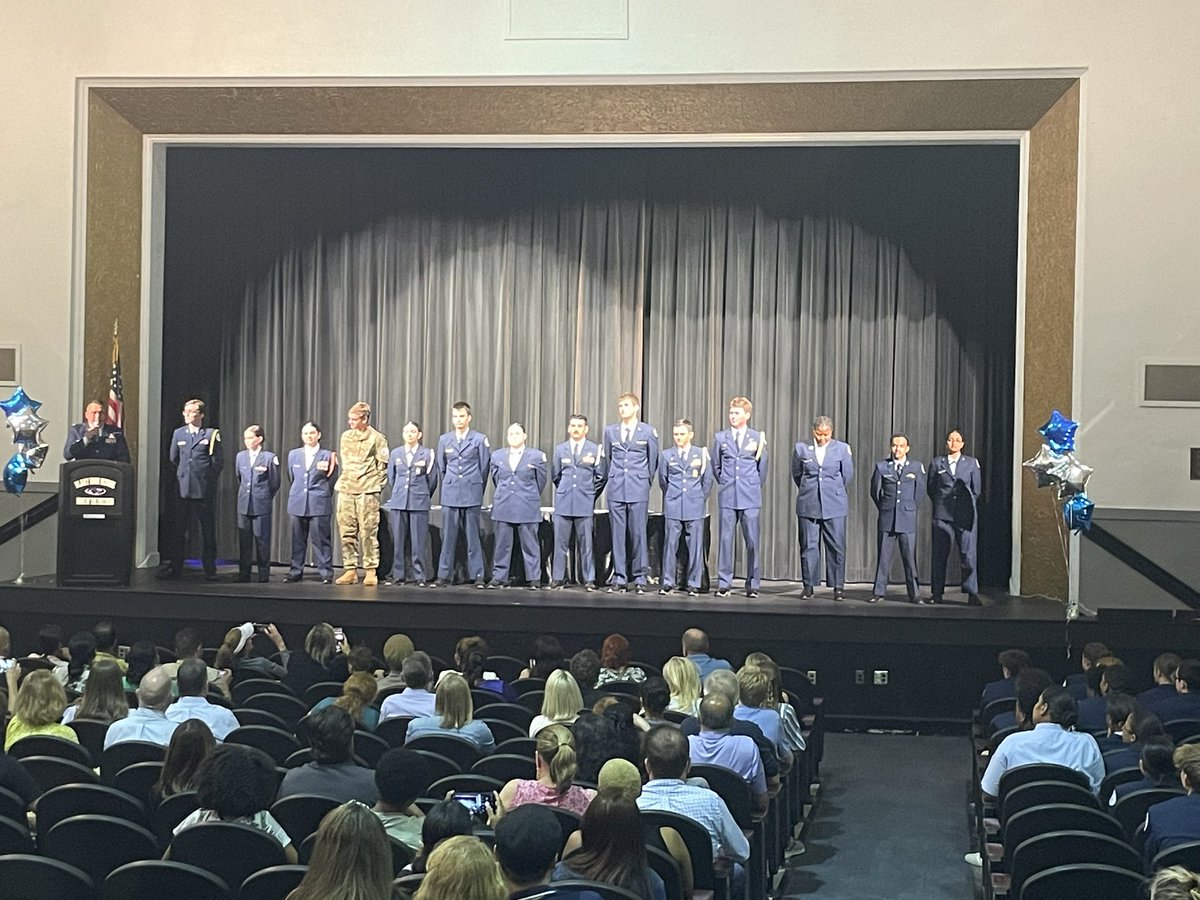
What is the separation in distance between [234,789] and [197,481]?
339 inches

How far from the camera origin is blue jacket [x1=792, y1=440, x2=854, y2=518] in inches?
480

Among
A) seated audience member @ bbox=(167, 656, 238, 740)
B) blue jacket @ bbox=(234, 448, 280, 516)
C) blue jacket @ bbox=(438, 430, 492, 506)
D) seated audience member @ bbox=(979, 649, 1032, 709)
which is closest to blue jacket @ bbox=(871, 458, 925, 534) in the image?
blue jacket @ bbox=(438, 430, 492, 506)

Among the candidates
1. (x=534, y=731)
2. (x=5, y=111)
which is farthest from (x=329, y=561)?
(x=534, y=731)

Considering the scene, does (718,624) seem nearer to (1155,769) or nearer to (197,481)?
(197,481)

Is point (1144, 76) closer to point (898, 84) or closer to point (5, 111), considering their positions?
point (898, 84)

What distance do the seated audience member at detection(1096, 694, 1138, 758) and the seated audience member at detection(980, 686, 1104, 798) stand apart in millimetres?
293

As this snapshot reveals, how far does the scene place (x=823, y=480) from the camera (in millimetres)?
12180

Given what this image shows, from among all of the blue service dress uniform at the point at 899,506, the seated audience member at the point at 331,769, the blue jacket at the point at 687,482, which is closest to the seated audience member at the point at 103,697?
the seated audience member at the point at 331,769

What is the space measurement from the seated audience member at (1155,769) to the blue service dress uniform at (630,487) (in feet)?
22.6

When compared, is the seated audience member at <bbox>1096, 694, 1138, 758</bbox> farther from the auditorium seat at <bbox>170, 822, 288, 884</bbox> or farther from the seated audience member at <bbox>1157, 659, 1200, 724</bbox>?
the auditorium seat at <bbox>170, 822, 288, 884</bbox>

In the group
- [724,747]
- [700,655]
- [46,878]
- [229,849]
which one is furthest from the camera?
[700,655]

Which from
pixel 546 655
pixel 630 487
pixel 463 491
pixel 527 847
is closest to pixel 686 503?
pixel 630 487

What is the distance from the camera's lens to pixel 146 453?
45.2 feet

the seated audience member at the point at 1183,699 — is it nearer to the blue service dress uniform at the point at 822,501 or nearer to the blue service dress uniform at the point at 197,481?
the blue service dress uniform at the point at 822,501
